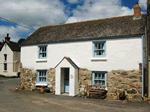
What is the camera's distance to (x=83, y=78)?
585 inches

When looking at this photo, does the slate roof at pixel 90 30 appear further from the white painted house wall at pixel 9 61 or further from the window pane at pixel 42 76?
the white painted house wall at pixel 9 61

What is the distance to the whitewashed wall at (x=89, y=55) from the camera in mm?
13062

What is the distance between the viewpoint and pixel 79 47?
49.8 feet

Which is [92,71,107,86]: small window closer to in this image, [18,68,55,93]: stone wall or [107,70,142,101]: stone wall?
[107,70,142,101]: stone wall

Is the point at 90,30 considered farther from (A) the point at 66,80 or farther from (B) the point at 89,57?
(A) the point at 66,80

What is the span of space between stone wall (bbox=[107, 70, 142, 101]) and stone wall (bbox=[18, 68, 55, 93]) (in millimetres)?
5191

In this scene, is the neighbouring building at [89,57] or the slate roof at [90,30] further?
the slate roof at [90,30]

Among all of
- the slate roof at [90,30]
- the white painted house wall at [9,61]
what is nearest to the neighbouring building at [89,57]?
the slate roof at [90,30]

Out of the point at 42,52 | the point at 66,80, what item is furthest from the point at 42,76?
the point at 66,80

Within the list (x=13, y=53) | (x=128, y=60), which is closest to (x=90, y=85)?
(x=128, y=60)

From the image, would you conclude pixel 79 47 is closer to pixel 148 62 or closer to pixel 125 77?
pixel 125 77

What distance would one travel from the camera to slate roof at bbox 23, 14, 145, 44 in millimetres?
13994

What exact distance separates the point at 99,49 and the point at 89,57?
1.08 metres

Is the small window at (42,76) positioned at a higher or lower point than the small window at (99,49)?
lower
